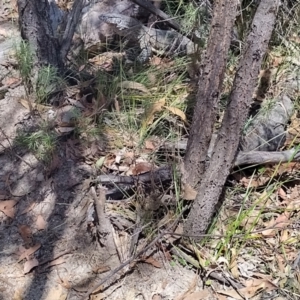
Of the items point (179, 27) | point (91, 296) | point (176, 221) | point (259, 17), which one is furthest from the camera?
point (179, 27)

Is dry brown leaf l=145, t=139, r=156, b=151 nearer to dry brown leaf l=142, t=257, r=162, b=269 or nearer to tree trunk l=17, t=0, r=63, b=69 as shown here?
dry brown leaf l=142, t=257, r=162, b=269

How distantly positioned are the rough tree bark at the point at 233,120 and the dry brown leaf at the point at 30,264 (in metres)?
0.82

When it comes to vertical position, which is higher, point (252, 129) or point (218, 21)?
point (218, 21)

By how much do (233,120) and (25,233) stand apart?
132 cm

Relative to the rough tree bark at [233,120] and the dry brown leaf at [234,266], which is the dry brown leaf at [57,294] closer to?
the rough tree bark at [233,120]

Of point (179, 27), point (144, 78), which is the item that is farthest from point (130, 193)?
point (179, 27)

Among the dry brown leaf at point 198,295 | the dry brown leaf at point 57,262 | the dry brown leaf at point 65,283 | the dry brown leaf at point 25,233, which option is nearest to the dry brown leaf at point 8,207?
the dry brown leaf at point 25,233

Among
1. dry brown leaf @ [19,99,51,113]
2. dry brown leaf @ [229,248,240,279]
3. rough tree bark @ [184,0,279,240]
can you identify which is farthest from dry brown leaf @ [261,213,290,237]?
dry brown leaf @ [19,99,51,113]

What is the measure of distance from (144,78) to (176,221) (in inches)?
52.7

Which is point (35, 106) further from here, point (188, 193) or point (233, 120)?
point (233, 120)

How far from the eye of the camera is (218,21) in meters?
2.31

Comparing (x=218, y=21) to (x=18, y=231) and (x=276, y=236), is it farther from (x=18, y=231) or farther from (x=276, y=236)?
(x=18, y=231)

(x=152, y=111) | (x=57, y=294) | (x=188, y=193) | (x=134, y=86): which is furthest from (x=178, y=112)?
(x=57, y=294)

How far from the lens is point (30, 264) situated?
258cm
